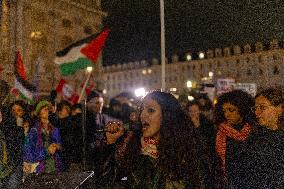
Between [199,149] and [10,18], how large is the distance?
35.6 m

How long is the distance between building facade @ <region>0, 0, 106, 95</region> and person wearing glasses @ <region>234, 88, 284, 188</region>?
29.5 meters

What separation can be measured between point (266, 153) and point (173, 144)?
1.03 meters

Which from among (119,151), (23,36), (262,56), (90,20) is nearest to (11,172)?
(119,151)

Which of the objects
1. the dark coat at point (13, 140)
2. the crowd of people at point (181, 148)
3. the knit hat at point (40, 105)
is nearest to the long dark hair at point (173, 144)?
the crowd of people at point (181, 148)

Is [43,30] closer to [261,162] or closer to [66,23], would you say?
[66,23]

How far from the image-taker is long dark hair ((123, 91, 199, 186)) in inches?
110

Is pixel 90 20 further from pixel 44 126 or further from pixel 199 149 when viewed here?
pixel 199 149

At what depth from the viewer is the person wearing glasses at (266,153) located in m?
3.49

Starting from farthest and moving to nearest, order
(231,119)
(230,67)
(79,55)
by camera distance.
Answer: (230,67)
(79,55)
(231,119)

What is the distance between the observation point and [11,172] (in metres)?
4.05

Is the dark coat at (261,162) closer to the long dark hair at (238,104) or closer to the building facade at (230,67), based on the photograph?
the long dark hair at (238,104)

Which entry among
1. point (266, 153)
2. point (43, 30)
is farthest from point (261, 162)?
point (43, 30)

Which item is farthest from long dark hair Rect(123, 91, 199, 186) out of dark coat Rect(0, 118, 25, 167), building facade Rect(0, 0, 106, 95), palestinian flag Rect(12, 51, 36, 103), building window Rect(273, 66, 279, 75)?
building window Rect(273, 66, 279, 75)

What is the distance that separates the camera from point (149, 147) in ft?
9.30
